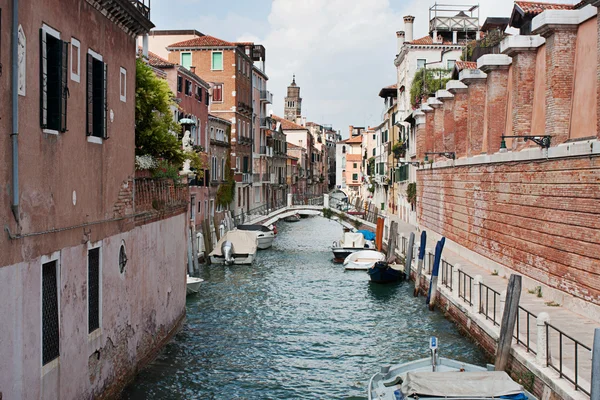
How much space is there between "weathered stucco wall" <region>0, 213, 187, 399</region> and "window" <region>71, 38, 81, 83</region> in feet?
6.76

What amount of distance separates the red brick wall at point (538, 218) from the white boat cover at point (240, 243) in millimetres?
9288

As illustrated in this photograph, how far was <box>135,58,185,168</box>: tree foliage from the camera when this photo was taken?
1369 cm

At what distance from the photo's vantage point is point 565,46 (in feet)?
48.0

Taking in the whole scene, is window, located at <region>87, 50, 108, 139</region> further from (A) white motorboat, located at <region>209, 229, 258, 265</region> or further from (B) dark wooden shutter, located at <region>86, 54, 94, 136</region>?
(A) white motorboat, located at <region>209, 229, 258, 265</region>

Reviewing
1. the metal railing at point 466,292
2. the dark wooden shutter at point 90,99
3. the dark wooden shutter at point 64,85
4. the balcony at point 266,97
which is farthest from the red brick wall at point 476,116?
the balcony at point 266,97

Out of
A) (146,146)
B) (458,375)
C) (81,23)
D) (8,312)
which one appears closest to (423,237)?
(146,146)

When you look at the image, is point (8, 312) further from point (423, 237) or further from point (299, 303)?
point (423, 237)

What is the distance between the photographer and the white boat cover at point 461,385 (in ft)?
28.8

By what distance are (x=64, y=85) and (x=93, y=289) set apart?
9.01 feet

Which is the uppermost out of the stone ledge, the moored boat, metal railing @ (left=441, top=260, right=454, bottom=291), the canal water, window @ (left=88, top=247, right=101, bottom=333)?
the stone ledge

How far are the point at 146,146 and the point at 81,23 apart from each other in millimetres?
5199

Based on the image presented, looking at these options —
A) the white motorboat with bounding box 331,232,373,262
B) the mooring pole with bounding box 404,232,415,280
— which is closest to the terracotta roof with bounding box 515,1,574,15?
the mooring pole with bounding box 404,232,415,280

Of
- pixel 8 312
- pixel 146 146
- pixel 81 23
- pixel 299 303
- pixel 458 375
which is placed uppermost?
pixel 81 23

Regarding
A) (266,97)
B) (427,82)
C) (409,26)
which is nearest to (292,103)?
(266,97)
